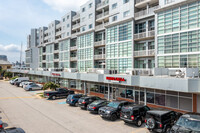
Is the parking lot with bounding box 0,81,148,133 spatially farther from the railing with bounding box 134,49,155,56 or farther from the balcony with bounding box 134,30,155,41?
the balcony with bounding box 134,30,155,41

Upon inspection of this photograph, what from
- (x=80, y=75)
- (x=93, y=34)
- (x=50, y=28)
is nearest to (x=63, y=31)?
(x=50, y=28)

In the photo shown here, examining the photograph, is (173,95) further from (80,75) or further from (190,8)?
(80,75)

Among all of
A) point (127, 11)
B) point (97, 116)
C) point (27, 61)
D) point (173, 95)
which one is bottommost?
point (97, 116)

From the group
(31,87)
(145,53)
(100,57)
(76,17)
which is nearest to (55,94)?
(100,57)

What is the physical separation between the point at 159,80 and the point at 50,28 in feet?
170

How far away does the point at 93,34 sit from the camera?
115 feet

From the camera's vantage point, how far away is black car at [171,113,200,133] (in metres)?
9.99

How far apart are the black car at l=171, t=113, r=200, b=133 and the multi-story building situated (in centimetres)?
431

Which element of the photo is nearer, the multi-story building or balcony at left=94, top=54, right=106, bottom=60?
the multi-story building

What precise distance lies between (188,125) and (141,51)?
612 inches

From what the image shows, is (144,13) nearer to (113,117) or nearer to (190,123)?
(113,117)

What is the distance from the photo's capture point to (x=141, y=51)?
2456 cm

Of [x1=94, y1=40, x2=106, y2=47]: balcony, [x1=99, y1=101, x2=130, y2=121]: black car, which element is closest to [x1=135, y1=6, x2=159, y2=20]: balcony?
[x1=94, y1=40, x2=106, y2=47]: balcony

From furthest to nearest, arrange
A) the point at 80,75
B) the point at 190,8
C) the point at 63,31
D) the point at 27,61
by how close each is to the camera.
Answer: the point at 27,61
the point at 63,31
the point at 80,75
the point at 190,8
